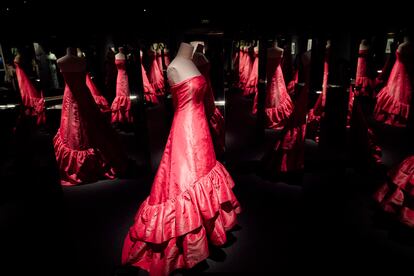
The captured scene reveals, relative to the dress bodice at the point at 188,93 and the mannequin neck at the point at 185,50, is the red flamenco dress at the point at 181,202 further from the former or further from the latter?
the mannequin neck at the point at 185,50

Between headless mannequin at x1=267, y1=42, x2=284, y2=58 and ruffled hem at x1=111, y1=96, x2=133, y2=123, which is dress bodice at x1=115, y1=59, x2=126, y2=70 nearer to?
ruffled hem at x1=111, y1=96, x2=133, y2=123

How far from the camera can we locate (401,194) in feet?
7.90

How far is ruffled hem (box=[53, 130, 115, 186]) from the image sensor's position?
334 cm

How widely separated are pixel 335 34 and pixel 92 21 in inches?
89.8

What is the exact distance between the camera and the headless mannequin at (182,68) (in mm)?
1933

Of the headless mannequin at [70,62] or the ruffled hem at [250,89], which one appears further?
the ruffled hem at [250,89]

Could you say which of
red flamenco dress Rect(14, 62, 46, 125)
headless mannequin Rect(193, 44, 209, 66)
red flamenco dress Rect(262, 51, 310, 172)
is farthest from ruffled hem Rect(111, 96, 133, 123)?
red flamenco dress Rect(262, 51, 310, 172)

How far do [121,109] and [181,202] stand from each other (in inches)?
147

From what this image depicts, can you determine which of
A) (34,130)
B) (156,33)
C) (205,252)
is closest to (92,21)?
(156,33)

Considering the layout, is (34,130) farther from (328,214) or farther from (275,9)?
(328,214)

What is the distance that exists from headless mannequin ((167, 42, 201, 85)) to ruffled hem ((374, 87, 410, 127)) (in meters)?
3.94

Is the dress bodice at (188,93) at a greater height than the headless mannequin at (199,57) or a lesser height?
lesser

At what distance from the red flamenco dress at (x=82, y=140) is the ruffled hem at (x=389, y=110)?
13.9 feet

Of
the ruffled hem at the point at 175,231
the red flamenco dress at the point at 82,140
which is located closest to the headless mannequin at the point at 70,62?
the red flamenco dress at the point at 82,140
